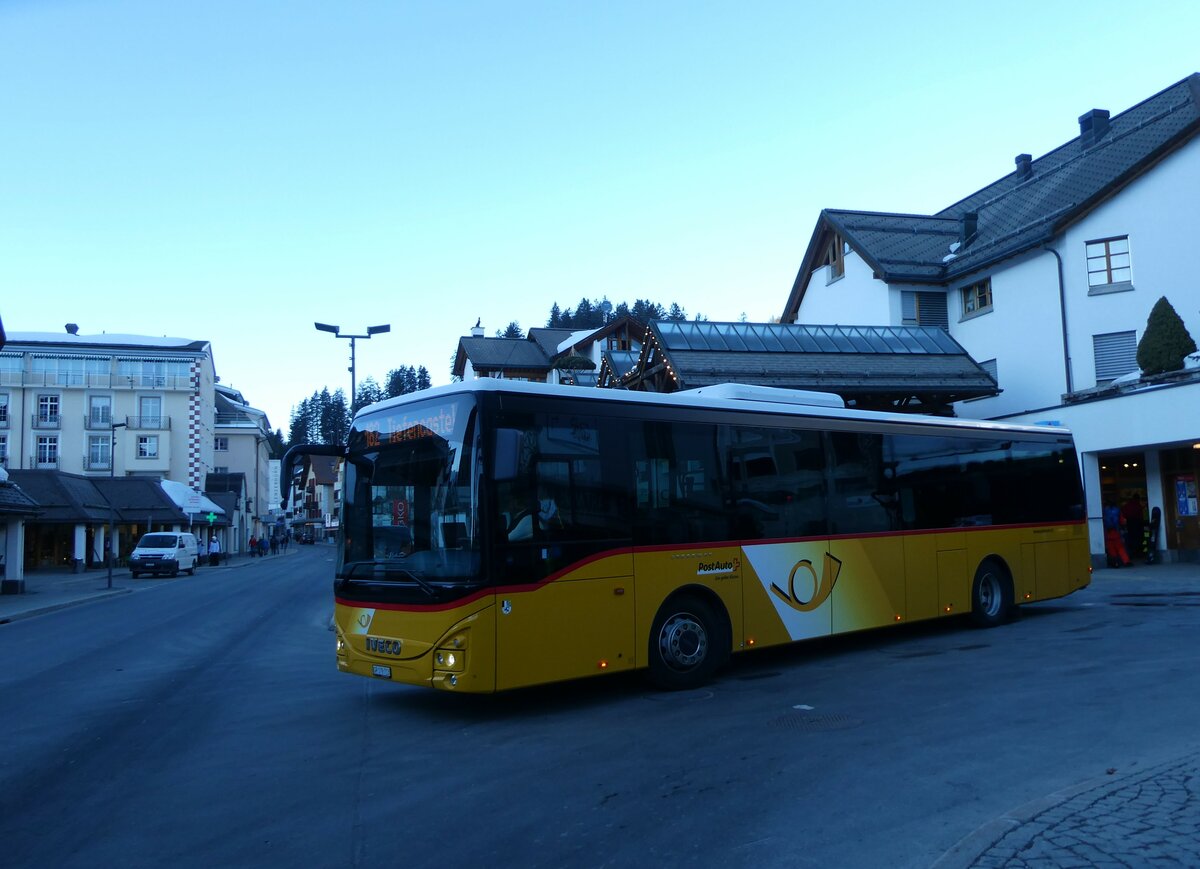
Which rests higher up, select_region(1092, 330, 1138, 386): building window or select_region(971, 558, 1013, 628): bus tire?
select_region(1092, 330, 1138, 386): building window

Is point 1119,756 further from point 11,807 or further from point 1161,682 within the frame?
point 11,807

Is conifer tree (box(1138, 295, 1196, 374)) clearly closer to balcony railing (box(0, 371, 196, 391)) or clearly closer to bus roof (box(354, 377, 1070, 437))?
bus roof (box(354, 377, 1070, 437))

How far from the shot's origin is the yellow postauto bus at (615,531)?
840 cm

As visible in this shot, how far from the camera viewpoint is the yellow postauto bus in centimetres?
840

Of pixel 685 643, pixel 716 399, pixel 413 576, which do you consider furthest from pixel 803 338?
pixel 413 576

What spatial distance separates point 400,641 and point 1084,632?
9.66 m

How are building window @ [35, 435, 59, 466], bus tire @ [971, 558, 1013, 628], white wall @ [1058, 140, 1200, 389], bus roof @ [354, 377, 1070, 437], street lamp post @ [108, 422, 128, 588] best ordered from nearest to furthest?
bus roof @ [354, 377, 1070, 437], bus tire @ [971, 558, 1013, 628], white wall @ [1058, 140, 1200, 389], street lamp post @ [108, 422, 128, 588], building window @ [35, 435, 59, 466]

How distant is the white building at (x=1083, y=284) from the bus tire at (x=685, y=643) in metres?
16.7

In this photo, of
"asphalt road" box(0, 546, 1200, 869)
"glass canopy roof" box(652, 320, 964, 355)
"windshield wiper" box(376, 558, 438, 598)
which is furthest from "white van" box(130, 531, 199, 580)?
"windshield wiper" box(376, 558, 438, 598)

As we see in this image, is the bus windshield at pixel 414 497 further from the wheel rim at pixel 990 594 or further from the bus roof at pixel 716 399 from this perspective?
the wheel rim at pixel 990 594

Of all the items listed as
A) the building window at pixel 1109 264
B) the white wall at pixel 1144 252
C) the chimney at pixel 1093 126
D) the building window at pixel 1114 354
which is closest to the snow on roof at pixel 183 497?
the white wall at pixel 1144 252

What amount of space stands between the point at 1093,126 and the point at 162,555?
42.9 meters

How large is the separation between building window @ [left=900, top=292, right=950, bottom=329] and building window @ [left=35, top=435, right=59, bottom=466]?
62.0 m

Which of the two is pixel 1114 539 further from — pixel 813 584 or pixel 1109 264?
pixel 813 584
